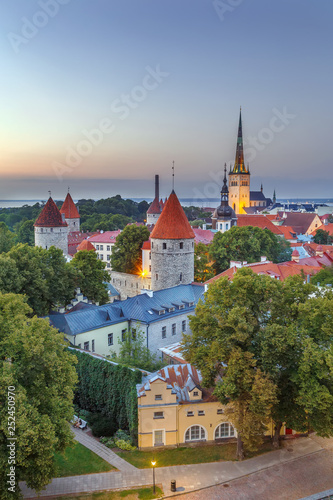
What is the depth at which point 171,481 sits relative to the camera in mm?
15359

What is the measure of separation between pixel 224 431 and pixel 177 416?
251 centimetres

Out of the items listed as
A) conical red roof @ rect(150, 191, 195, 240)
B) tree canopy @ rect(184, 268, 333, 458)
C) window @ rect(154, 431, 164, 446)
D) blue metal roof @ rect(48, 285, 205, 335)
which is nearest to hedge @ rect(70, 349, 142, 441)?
window @ rect(154, 431, 164, 446)

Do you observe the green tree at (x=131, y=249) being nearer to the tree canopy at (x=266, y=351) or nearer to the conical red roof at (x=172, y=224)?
the conical red roof at (x=172, y=224)

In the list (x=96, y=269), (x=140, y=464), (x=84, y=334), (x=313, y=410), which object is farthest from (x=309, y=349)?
(x=96, y=269)

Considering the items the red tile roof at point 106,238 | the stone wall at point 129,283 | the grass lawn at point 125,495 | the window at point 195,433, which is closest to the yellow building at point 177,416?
the window at point 195,433

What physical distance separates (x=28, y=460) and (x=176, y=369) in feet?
29.0

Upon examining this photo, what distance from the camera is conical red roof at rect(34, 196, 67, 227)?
153 feet

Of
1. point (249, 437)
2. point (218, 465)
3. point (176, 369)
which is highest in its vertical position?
point (176, 369)

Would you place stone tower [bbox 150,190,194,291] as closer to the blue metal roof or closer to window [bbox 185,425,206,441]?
Result: the blue metal roof

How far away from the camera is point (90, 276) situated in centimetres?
3362

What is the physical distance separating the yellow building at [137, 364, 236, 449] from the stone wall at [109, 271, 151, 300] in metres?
21.9

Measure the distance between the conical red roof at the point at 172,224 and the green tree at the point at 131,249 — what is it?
943cm

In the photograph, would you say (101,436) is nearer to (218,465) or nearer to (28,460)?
(218,465)

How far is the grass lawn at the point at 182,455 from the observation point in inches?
656
